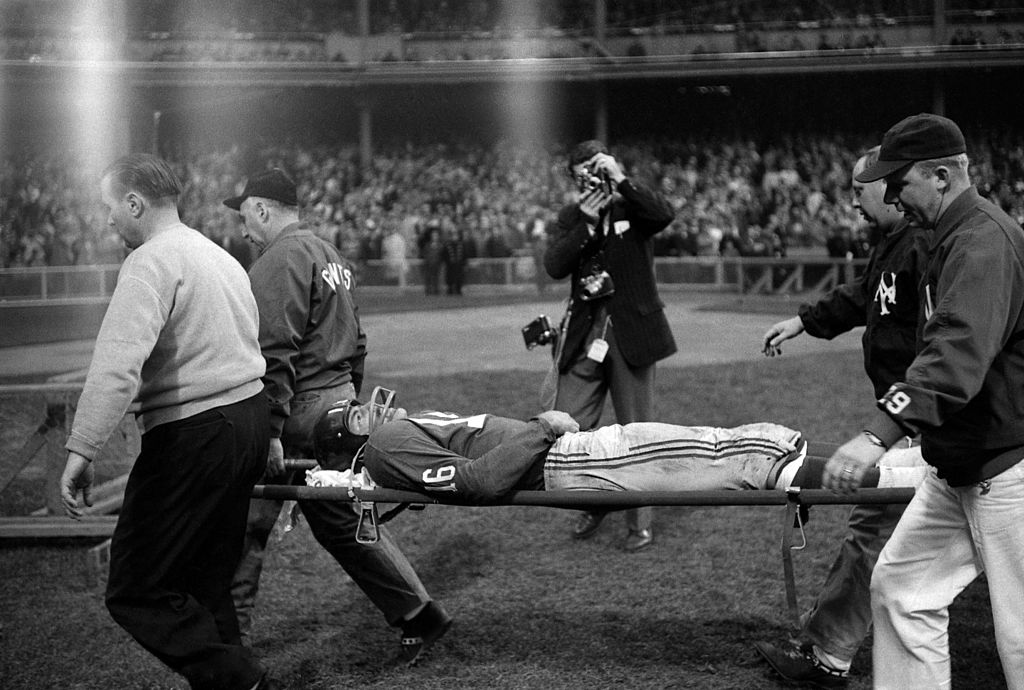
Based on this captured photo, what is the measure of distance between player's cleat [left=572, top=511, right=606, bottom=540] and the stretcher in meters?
2.06

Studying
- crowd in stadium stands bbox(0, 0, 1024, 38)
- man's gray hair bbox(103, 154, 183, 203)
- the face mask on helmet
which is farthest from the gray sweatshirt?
crowd in stadium stands bbox(0, 0, 1024, 38)

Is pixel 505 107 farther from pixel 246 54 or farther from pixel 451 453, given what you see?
pixel 451 453

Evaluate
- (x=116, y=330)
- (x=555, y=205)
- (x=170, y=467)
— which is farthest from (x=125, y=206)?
(x=555, y=205)

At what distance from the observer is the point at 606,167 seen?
5.75m

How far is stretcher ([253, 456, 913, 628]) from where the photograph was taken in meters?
3.76

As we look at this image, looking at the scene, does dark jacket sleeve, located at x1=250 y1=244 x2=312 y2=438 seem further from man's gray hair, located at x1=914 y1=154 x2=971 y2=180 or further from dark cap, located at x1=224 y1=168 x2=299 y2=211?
man's gray hair, located at x1=914 y1=154 x2=971 y2=180

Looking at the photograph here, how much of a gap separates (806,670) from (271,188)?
2855 mm

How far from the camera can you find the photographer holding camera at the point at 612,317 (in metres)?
5.98

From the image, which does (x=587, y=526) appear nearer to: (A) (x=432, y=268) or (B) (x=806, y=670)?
(B) (x=806, y=670)

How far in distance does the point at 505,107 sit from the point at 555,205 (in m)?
6.69

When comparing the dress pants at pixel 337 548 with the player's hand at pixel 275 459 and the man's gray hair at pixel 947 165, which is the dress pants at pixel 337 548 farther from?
the man's gray hair at pixel 947 165

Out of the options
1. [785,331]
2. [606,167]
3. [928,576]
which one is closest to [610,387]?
[606,167]

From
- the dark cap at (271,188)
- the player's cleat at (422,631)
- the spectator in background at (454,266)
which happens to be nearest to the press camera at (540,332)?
the dark cap at (271,188)

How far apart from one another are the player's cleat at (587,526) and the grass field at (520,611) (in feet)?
0.18
